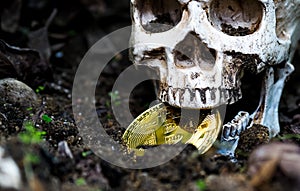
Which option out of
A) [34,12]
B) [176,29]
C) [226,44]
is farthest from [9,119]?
[34,12]

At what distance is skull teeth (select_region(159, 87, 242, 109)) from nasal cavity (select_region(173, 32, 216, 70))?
0.42 feet

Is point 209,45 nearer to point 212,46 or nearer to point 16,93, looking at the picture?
point 212,46

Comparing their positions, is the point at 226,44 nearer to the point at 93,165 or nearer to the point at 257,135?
the point at 257,135

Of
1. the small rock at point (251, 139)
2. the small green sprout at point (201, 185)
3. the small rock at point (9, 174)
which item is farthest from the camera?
the small rock at point (251, 139)

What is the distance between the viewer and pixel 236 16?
7.35 ft

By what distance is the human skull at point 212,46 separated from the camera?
210 centimetres

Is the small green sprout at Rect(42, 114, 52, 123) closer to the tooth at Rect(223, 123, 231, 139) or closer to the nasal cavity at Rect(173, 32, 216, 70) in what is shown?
the nasal cavity at Rect(173, 32, 216, 70)

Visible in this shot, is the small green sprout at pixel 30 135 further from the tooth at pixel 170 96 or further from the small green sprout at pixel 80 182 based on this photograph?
the tooth at pixel 170 96

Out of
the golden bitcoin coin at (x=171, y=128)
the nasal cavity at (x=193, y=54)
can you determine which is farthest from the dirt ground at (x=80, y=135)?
the nasal cavity at (x=193, y=54)

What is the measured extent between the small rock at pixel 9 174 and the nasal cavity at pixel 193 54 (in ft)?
3.14

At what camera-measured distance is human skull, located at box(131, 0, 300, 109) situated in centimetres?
210

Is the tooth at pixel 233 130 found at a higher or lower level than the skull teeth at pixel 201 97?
lower

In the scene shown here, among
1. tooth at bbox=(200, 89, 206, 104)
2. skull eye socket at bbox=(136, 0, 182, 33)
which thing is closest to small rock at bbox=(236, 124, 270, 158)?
tooth at bbox=(200, 89, 206, 104)

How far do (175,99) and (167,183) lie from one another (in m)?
0.56
